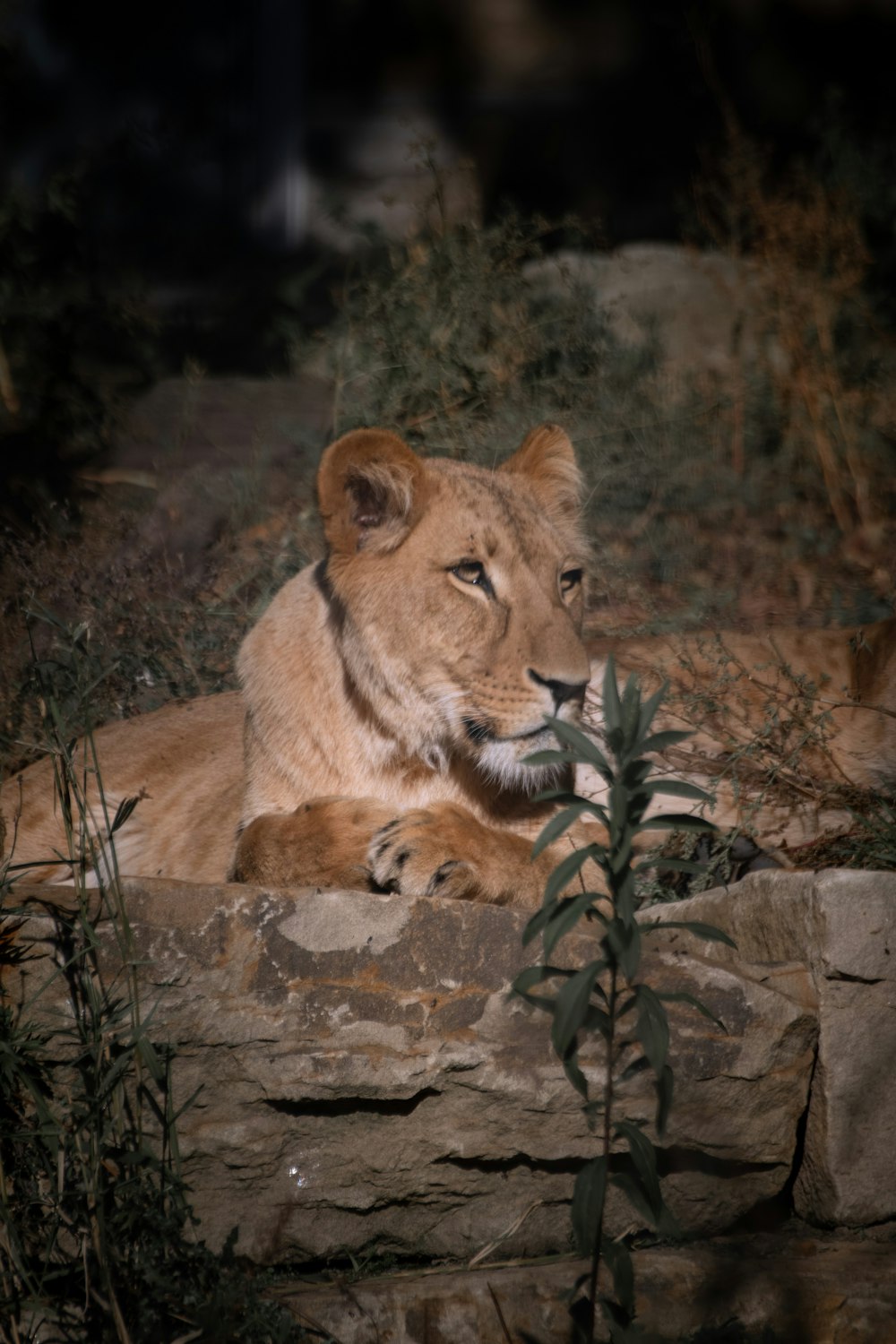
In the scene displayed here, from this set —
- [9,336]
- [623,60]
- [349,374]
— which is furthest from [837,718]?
[623,60]

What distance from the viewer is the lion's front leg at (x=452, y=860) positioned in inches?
116

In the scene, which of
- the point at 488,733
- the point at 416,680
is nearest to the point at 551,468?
the point at 416,680

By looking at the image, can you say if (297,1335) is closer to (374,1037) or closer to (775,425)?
(374,1037)

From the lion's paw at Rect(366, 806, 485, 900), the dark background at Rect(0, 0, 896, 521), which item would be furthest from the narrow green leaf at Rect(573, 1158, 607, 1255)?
the dark background at Rect(0, 0, 896, 521)

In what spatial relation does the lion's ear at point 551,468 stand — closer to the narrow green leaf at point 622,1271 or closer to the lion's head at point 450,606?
the lion's head at point 450,606

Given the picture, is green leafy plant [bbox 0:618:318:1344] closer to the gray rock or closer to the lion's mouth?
the gray rock

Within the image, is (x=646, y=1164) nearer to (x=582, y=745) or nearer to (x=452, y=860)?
(x=582, y=745)

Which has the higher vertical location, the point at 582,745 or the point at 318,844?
the point at 582,745

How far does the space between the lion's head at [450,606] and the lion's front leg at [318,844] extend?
276 mm

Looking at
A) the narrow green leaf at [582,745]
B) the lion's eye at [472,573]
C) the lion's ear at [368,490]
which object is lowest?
the narrow green leaf at [582,745]

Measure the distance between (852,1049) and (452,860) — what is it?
91 cm

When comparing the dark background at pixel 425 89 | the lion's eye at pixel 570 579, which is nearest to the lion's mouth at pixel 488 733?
the lion's eye at pixel 570 579

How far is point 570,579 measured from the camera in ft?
11.7

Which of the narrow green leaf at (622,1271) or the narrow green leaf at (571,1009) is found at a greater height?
the narrow green leaf at (571,1009)
